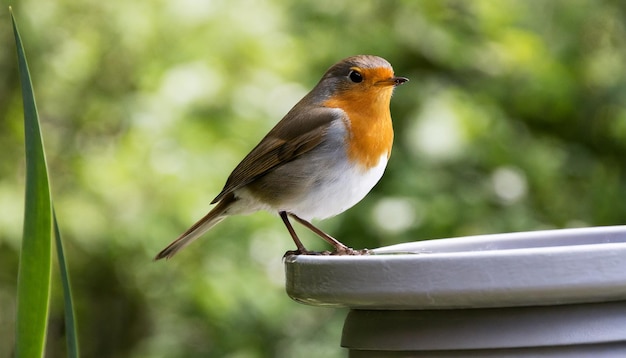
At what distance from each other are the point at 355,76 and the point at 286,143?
0.28m

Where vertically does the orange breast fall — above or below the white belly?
above

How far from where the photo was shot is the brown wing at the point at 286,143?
2.56m

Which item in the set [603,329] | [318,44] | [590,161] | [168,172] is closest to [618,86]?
[590,161]

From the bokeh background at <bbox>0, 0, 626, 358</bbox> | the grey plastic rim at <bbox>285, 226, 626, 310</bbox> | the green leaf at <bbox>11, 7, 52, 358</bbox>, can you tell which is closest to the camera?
the grey plastic rim at <bbox>285, 226, 626, 310</bbox>

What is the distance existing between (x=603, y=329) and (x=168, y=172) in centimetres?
264

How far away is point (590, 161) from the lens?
3.79 metres

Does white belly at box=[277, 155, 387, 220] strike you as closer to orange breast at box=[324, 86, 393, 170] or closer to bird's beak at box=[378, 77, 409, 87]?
orange breast at box=[324, 86, 393, 170]

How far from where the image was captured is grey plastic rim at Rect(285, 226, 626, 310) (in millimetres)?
1096

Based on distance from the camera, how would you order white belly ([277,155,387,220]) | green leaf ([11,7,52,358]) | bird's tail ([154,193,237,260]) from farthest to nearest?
bird's tail ([154,193,237,260]) → white belly ([277,155,387,220]) → green leaf ([11,7,52,358])

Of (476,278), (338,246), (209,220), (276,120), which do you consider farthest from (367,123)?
(476,278)

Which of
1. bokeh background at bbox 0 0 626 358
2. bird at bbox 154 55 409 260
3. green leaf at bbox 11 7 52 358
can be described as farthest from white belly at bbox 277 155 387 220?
green leaf at bbox 11 7 52 358

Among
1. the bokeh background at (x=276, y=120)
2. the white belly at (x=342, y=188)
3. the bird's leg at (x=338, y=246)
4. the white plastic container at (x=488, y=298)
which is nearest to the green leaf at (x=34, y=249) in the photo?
the white plastic container at (x=488, y=298)

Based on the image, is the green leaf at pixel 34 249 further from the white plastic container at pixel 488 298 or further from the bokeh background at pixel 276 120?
the bokeh background at pixel 276 120

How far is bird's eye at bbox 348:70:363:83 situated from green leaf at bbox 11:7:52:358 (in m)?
1.33
